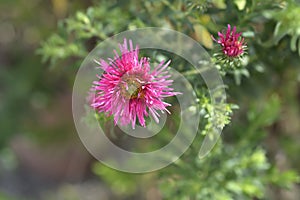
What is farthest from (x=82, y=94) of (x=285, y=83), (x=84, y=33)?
(x=285, y=83)

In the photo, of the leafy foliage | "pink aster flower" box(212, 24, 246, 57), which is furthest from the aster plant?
the leafy foliage

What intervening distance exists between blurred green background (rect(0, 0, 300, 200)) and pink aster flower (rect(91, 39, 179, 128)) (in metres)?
0.11

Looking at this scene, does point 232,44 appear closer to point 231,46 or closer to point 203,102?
point 231,46

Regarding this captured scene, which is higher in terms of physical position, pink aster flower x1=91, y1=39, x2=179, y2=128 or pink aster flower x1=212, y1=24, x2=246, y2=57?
pink aster flower x1=212, y1=24, x2=246, y2=57

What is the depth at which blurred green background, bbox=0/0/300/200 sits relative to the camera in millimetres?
836

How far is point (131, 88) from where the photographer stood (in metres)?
0.64

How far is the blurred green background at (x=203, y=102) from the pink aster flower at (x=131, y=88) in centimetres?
11

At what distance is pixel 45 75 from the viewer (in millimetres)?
1443

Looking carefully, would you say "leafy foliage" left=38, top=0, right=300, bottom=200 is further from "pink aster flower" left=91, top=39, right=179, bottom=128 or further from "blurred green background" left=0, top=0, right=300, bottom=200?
"pink aster flower" left=91, top=39, right=179, bottom=128

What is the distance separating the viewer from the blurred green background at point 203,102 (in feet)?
2.74

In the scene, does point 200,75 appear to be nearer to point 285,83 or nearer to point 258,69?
point 258,69

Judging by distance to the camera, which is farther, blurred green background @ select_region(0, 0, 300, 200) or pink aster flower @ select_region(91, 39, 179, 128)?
blurred green background @ select_region(0, 0, 300, 200)

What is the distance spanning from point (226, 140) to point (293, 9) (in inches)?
16.9

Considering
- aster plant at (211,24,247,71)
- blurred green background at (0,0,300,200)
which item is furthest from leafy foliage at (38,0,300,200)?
aster plant at (211,24,247,71)
